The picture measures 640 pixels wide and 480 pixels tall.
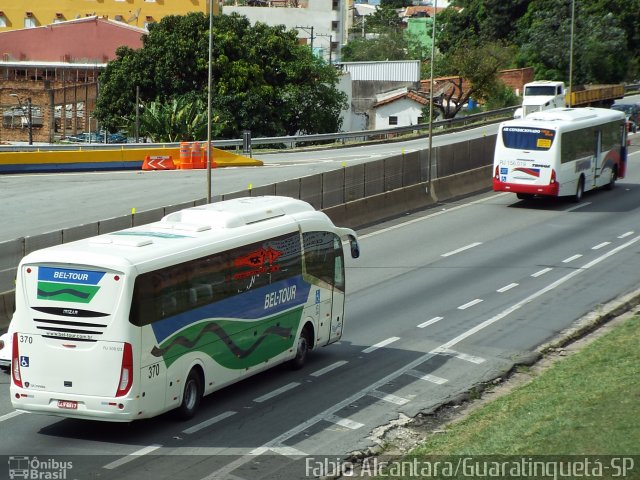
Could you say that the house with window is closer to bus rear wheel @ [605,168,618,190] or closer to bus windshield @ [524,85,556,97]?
bus windshield @ [524,85,556,97]

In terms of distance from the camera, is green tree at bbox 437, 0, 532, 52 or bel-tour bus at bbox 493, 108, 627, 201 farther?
green tree at bbox 437, 0, 532, 52

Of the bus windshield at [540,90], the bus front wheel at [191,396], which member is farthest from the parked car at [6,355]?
the bus windshield at [540,90]

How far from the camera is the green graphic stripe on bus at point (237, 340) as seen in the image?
15891 mm

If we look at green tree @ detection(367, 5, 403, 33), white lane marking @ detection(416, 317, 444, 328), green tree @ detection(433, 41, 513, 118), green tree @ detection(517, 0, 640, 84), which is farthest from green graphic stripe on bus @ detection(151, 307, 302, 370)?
green tree @ detection(367, 5, 403, 33)

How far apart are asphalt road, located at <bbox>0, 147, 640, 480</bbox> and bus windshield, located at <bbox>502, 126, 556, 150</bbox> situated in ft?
8.07

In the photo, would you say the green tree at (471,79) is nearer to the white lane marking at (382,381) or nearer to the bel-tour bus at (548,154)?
the bel-tour bus at (548,154)

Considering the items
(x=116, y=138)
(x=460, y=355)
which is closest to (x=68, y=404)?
(x=460, y=355)

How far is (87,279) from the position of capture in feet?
48.7

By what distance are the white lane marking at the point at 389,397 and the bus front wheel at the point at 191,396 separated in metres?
3.08

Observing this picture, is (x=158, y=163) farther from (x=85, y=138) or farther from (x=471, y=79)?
(x=471, y=79)

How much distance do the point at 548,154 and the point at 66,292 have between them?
2671 centimetres

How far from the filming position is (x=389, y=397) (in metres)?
17.9

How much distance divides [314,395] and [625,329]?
7.06 meters

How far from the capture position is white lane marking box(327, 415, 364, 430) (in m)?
16.3
